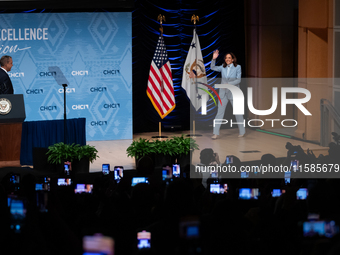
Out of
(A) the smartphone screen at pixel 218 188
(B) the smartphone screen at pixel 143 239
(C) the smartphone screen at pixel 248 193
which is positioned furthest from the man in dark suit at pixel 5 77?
(B) the smartphone screen at pixel 143 239

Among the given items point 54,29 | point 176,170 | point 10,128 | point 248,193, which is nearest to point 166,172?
point 176,170

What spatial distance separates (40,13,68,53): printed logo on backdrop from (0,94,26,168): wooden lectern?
2765mm

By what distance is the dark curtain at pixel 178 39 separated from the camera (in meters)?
13.4

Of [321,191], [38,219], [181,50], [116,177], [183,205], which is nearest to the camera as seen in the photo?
[38,219]

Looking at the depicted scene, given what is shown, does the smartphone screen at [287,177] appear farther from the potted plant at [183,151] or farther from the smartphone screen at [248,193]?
the potted plant at [183,151]

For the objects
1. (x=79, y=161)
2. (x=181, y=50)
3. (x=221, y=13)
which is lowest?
(x=79, y=161)

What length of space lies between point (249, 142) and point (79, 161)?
15.3ft

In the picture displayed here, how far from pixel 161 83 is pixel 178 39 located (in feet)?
5.26

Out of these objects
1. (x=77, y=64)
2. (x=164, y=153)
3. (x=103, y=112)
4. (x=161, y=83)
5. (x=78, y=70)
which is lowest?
(x=164, y=153)

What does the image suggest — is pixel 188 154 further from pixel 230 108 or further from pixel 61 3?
pixel 230 108

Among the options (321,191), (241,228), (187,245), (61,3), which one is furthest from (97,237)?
(61,3)

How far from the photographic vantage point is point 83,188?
4.83 metres

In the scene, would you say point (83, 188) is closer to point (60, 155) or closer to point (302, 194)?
A: point (302, 194)

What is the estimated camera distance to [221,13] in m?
14.0
